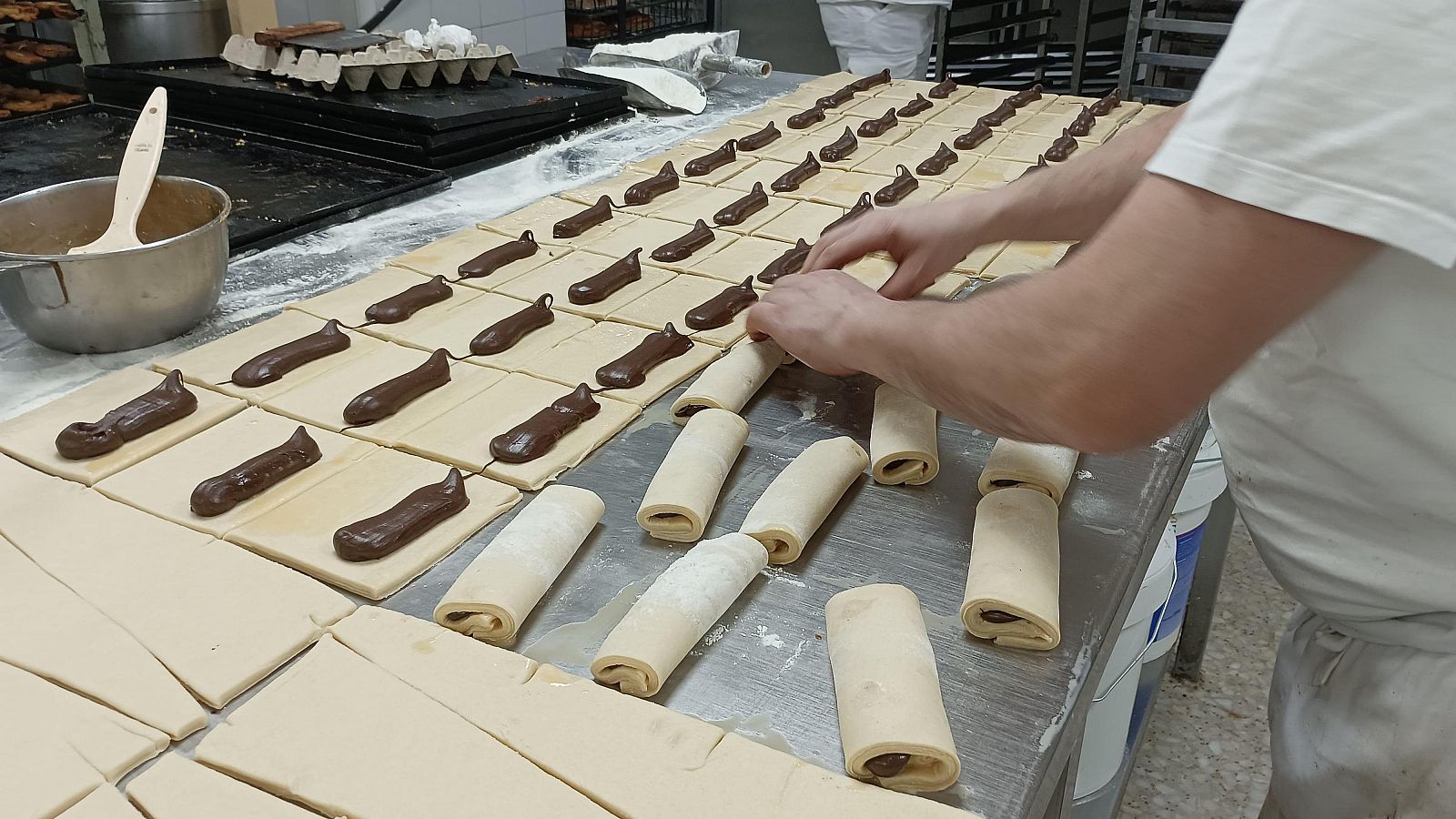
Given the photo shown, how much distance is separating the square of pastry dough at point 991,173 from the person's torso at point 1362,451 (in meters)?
1.79

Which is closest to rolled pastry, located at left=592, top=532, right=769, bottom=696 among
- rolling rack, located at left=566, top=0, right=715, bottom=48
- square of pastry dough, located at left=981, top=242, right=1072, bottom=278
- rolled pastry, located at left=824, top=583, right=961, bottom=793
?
rolled pastry, located at left=824, top=583, right=961, bottom=793

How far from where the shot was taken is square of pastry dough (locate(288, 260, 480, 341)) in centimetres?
222

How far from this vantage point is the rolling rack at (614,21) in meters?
7.04

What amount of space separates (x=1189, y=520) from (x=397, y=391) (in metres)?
1.89

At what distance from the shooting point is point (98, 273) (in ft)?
6.49

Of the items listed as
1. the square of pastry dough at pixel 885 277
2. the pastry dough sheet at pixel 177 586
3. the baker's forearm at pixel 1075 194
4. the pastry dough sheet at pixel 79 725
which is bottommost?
the pastry dough sheet at pixel 79 725

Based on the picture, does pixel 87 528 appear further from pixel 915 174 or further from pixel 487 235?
pixel 915 174

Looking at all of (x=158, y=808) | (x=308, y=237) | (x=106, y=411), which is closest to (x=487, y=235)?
(x=308, y=237)

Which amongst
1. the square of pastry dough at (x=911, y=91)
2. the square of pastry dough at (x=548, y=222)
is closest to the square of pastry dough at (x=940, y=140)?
the square of pastry dough at (x=911, y=91)

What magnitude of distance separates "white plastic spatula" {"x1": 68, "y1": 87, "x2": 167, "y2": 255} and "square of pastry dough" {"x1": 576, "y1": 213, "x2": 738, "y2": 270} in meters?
1.01

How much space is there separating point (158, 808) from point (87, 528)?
60cm

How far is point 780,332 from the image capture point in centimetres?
171

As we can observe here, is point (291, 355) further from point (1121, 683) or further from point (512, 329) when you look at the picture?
point (1121, 683)

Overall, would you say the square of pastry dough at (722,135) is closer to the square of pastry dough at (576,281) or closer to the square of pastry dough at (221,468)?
the square of pastry dough at (576,281)
